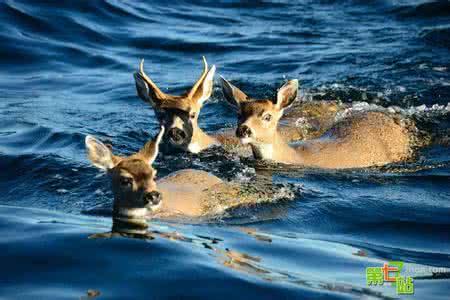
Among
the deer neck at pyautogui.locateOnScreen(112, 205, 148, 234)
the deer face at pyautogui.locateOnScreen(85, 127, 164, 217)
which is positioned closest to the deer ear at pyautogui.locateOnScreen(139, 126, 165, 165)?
the deer face at pyautogui.locateOnScreen(85, 127, 164, 217)

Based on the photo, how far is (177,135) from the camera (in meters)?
12.2

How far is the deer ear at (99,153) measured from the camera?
29.9 ft

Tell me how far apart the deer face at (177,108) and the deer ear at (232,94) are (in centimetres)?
24

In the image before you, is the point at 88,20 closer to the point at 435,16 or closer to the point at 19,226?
the point at 435,16

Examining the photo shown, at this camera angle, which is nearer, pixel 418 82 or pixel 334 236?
pixel 334 236

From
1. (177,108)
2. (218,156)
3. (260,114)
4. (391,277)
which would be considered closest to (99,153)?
(391,277)

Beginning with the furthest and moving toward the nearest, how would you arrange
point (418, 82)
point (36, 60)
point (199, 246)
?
point (36, 60), point (418, 82), point (199, 246)

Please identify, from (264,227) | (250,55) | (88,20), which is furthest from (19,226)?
(88,20)

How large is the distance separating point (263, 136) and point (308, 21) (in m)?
11.1

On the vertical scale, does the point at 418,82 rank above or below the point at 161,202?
above

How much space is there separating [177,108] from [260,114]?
1067 mm

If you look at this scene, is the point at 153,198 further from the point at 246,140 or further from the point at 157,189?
the point at 246,140

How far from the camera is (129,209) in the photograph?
9.04 m

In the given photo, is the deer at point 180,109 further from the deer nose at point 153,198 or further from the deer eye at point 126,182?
the deer nose at point 153,198
